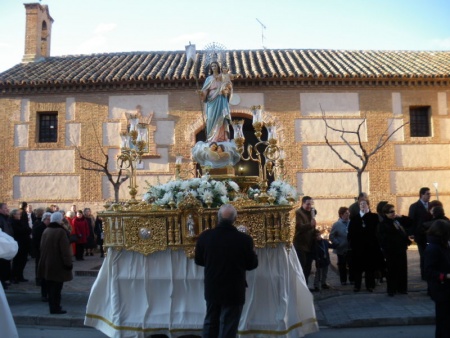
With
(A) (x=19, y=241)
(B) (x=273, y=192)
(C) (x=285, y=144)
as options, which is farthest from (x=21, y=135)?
(B) (x=273, y=192)

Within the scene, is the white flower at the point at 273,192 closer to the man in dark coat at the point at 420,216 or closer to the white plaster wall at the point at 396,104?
the man in dark coat at the point at 420,216

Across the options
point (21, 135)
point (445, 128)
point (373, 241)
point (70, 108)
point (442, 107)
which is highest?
point (70, 108)

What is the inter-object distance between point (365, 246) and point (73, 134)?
594 inches

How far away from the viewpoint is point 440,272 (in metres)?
5.24

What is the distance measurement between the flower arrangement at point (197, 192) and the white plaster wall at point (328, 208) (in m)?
13.6

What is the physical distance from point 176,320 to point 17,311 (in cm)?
352

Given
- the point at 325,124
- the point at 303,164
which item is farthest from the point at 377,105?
the point at 303,164

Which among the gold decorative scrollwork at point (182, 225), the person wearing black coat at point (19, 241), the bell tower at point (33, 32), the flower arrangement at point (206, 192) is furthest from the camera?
the bell tower at point (33, 32)

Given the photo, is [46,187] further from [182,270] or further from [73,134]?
[182,270]

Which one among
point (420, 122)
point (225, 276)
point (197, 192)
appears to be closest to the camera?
point (225, 276)

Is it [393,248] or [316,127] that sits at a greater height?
[316,127]

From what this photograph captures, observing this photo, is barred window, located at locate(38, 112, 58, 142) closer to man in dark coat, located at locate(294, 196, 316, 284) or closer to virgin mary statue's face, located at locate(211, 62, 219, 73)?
virgin mary statue's face, located at locate(211, 62, 219, 73)

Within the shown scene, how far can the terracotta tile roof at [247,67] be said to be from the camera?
20.0m

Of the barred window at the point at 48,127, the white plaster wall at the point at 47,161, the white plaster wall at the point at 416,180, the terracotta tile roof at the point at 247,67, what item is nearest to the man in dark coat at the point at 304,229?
the terracotta tile roof at the point at 247,67
